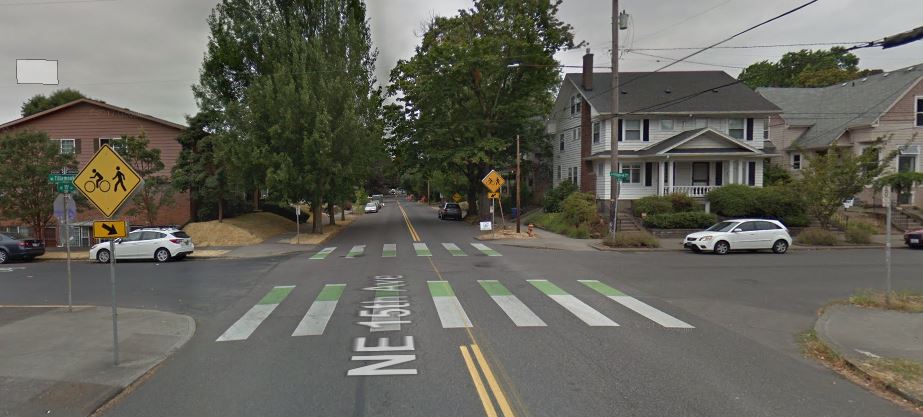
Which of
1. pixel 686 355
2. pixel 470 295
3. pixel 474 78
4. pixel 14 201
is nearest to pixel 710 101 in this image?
pixel 474 78

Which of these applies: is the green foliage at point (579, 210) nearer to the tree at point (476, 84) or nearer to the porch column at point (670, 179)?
the porch column at point (670, 179)

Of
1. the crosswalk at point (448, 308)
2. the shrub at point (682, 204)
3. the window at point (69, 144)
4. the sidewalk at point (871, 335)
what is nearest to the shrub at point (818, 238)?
the shrub at point (682, 204)

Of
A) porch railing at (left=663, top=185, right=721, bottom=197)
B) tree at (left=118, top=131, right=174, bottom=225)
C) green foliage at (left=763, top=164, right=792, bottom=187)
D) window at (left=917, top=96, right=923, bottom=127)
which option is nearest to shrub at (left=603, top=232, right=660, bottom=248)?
porch railing at (left=663, top=185, right=721, bottom=197)

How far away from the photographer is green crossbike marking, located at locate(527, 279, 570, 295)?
11938mm

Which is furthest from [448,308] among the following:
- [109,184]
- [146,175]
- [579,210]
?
[146,175]

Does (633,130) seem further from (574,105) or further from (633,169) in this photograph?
(574,105)

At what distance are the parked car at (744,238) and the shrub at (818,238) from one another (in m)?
3.35

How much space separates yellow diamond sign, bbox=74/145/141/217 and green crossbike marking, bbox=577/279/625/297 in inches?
362

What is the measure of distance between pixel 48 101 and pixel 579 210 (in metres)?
58.4

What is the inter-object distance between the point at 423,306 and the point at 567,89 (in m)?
33.3

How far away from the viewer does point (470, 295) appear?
37.9ft

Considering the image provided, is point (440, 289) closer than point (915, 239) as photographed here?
Yes

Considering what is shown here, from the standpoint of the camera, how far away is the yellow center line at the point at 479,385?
5.11 metres

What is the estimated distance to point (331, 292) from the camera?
12.3 metres
